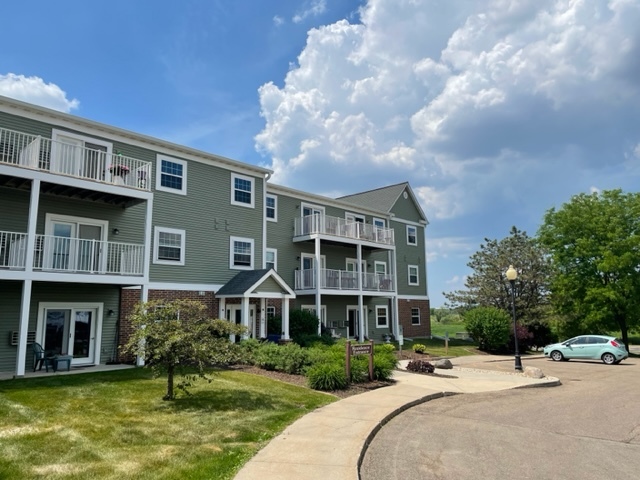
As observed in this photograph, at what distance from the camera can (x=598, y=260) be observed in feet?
95.9

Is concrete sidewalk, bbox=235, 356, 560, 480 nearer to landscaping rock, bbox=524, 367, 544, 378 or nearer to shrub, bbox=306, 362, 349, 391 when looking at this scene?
shrub, bbox=306, 362, 349, 391

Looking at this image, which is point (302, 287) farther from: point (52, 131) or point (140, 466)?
point (140, 466)

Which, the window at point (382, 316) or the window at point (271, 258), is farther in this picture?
the window at point (382, 316)

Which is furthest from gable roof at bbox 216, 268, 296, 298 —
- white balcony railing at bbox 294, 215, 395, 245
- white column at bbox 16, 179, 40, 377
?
white column at bbox 16, 179, 40, 377

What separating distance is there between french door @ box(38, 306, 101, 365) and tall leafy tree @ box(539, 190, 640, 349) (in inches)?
1082

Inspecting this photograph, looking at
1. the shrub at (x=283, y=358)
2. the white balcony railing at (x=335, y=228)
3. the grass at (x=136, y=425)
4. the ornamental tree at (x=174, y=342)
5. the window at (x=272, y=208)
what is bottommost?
the grass at (x=136, y=425)

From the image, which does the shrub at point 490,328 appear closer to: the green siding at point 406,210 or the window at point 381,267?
the window at point 381,267

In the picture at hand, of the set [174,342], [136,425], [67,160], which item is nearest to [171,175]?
[67,160]

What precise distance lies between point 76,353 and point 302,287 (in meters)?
11.5

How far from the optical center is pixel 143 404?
9.32 m

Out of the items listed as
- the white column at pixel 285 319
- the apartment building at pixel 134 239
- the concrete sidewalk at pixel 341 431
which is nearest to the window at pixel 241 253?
the apartment building at pixel 134 239

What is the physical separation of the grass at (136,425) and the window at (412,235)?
76.4 ft

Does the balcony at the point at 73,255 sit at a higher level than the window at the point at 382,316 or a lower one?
higher

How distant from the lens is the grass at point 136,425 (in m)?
5.82
